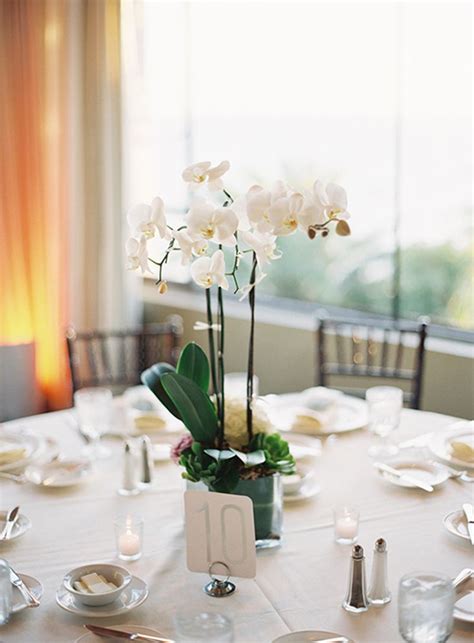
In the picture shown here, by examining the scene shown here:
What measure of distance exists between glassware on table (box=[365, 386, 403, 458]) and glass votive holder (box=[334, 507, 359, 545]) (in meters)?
0.44

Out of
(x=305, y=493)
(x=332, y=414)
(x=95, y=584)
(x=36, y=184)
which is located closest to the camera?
(x=95, y=584)

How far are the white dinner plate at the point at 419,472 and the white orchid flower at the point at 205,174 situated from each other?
794 mm

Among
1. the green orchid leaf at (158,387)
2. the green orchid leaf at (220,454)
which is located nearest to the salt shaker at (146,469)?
the green orchid leaf at (158,387)

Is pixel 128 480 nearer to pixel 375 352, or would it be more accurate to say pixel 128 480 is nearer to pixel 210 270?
pixel 210 270

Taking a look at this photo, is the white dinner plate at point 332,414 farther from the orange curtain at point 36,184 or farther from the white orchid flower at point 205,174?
the orange curtain at point 36,184

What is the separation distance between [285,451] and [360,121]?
7.38 ft

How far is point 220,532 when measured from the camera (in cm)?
148

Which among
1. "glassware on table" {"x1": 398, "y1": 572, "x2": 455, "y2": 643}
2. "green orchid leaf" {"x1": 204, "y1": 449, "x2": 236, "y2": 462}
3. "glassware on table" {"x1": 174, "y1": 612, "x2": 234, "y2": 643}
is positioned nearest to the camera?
"glassware on table" {"x1": 398, "y1": 572, "x2": 455, "y2": 643}

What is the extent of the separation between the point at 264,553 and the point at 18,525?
18.9 inches

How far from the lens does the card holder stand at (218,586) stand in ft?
4.81

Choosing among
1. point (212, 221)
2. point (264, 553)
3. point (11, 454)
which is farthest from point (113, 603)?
point (11, 454)

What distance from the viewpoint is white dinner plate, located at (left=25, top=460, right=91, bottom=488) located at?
1.94m

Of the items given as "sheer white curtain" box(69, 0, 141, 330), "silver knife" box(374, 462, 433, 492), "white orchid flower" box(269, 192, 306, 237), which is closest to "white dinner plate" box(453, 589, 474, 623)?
"silver knife" box(374, 462, 433, 492)

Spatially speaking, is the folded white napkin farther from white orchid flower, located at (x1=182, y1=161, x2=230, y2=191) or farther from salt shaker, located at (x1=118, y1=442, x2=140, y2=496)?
white orchid flower, located at (x1=182, y1=161, x2=230, y2=191)
